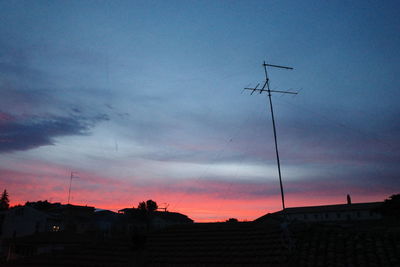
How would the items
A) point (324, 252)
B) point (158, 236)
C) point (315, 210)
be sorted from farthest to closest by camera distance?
point (315, 210) → point (158, 236) → point (324, 252)

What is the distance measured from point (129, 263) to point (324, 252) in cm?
1358

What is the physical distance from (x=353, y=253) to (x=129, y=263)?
15179 mm

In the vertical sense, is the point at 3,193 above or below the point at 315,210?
above

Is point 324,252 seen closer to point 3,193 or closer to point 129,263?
point 129,263

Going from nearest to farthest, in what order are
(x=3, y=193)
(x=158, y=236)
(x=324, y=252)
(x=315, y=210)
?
(x=324, y=252) < (x=158, y=236) < (x=315, y=210) < (x=3, y=193)

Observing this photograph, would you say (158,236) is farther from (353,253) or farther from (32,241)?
(32,241)

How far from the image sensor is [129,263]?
1975 cm

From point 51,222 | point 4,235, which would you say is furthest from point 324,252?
point 4,235

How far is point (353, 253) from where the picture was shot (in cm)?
1661

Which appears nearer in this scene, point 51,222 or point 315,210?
point 51,222

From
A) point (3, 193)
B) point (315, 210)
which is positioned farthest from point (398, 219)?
point (3, 193)

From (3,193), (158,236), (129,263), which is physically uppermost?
(3,193)

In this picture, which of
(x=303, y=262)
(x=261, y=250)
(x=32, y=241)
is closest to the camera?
(x=303, y=262)

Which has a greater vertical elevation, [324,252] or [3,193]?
[3,193]
